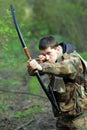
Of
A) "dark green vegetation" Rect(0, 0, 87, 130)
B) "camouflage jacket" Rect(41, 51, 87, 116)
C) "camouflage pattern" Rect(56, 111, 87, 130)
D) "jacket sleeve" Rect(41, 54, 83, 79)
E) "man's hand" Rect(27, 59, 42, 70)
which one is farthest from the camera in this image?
"dark green vegetation" Rect(0, 0, 87, 130)

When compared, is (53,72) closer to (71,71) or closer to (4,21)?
(71,71)

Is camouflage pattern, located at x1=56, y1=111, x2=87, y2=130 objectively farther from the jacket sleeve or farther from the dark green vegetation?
the dark green vegetation

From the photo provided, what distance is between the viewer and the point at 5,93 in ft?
39.1

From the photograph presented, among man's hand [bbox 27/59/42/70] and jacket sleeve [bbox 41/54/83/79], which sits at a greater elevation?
man's hand [bbox 27/59/42/70]

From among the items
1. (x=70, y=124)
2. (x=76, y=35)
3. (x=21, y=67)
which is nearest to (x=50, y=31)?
(x=76, y=35)

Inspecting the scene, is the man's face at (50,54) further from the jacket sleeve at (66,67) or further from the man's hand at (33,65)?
the man's hand at (33,65)

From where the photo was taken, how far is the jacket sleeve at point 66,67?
5785 millimetres

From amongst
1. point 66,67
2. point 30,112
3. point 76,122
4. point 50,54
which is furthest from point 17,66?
point 66,67

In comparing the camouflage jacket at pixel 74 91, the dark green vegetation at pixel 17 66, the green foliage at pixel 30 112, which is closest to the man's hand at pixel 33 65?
the camouflage jacket at pixel 74 91

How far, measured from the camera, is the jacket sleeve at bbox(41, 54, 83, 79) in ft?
19.0

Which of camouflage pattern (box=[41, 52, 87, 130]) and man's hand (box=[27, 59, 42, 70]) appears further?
camouflage pattern (box=[41, 52, 87, 130])

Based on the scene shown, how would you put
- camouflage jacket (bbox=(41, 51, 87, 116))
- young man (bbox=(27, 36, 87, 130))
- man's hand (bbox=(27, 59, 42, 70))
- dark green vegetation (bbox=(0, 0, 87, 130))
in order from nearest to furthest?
man's hand (bbox=(27, 59, 42, 70)), young man (bbox=(27, 36, 87, 130)), camouflage jacket (bbox=(41, 51, 87, 116)), dark green vegetation (bbox=(0, 0, 87, 130))

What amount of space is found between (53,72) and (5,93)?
6194 millimetres

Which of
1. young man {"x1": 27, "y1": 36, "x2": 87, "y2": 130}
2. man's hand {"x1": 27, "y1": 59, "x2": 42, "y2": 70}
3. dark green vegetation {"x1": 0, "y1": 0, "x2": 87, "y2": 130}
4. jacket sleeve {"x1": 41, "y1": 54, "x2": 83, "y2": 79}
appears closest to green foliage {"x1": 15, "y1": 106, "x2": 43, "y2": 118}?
dark green vegetation {"x1": 0, "y1": 0, "x2": 87, "y2": 130}
